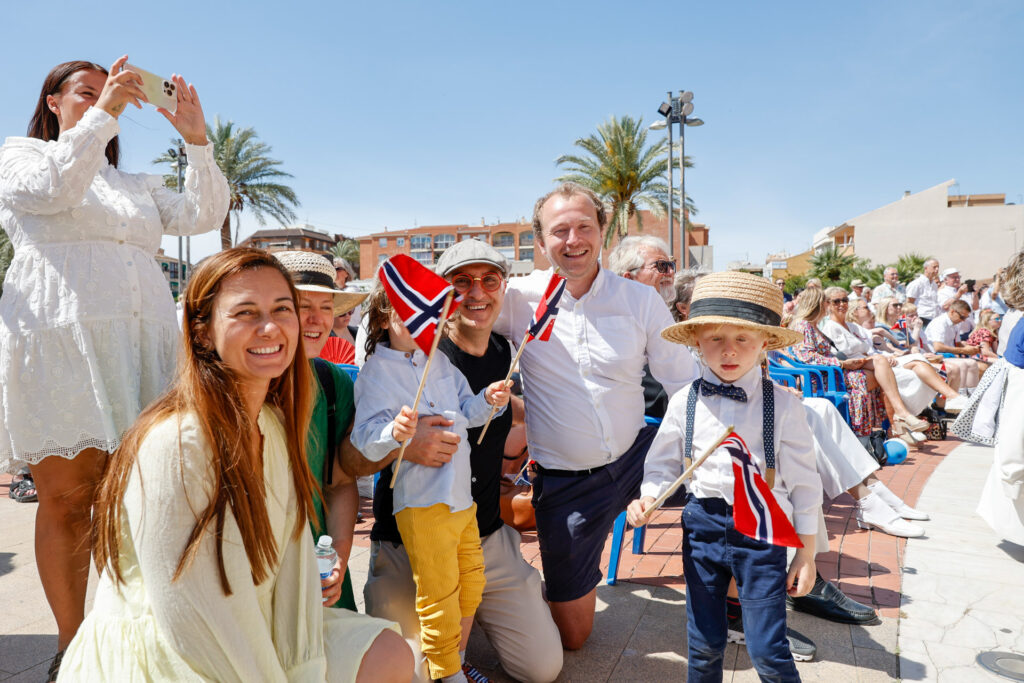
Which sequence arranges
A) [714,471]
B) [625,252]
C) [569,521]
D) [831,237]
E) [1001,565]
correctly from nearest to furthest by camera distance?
1. [714,471]
2. [569,521]
3. [1001,565]
4. [625,252]
5. [831,237]

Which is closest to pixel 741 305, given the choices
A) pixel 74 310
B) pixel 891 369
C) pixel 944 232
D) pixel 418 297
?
pixel 418 297

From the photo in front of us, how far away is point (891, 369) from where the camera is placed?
24.2ft

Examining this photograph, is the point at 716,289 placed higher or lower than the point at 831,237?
lower

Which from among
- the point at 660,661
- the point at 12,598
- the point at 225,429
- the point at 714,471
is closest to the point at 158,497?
the point at 225,429

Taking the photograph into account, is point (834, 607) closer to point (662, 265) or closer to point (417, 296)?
point (417, 296)

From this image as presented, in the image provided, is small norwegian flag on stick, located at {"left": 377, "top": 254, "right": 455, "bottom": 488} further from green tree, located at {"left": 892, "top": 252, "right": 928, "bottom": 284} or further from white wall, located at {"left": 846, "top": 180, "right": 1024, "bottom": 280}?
white wall, located at {"left": 846, "top": 180, "right": 1024, "bottom": 280}

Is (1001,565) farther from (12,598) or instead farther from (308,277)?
(12,598)

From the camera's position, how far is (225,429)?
1.70 metres

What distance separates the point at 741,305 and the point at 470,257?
1.16 m

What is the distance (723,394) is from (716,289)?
40cm

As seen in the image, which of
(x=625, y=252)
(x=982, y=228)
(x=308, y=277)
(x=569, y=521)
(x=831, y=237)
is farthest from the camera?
(x=831, y=237)

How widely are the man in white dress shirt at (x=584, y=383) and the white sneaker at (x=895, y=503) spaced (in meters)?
2.21

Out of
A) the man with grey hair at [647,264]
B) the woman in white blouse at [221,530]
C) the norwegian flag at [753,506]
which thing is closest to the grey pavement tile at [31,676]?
the woman in white blouse at [221,530]

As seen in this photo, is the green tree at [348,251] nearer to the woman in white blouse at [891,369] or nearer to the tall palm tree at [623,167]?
the tall palm tree at [623,167]
